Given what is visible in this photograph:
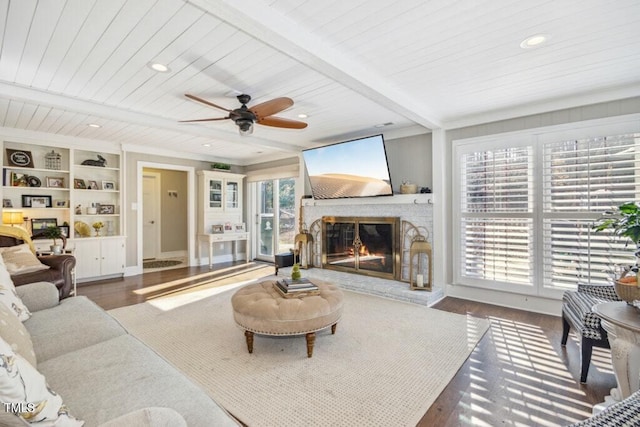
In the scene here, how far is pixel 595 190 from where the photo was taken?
3129 millimetres

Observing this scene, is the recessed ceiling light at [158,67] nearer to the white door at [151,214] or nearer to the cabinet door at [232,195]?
the cabinet door at [232,195]

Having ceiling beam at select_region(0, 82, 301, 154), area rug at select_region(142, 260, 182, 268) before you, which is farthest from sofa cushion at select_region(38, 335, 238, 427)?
area rug at select_region(142, 260, 182, 268)

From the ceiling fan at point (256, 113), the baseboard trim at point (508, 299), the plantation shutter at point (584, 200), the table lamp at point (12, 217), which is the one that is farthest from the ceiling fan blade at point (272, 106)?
the table lamp at point (12, 217)

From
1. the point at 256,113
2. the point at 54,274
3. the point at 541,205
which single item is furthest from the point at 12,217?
the point at 541,205

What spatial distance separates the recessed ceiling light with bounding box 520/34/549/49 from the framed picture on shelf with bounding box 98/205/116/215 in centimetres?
612

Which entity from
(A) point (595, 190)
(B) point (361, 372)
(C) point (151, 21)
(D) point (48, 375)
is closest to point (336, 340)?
Result: (B) point (361, 372)

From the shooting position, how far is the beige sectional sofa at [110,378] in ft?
3.42

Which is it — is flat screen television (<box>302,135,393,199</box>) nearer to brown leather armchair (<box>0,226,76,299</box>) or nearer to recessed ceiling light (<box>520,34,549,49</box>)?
recessed ceiling light (<box>520,34,549,49</box>)

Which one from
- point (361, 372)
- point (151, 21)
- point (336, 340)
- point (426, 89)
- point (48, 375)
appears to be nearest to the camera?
point (48, 375)

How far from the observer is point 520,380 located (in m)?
2.11

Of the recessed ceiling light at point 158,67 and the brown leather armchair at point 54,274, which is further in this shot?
the brown leather armchair at point 54,274

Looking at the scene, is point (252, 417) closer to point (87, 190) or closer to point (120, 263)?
point (120, 263)

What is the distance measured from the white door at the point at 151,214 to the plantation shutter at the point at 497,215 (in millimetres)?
6776

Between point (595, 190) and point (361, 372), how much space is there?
3033 mm
